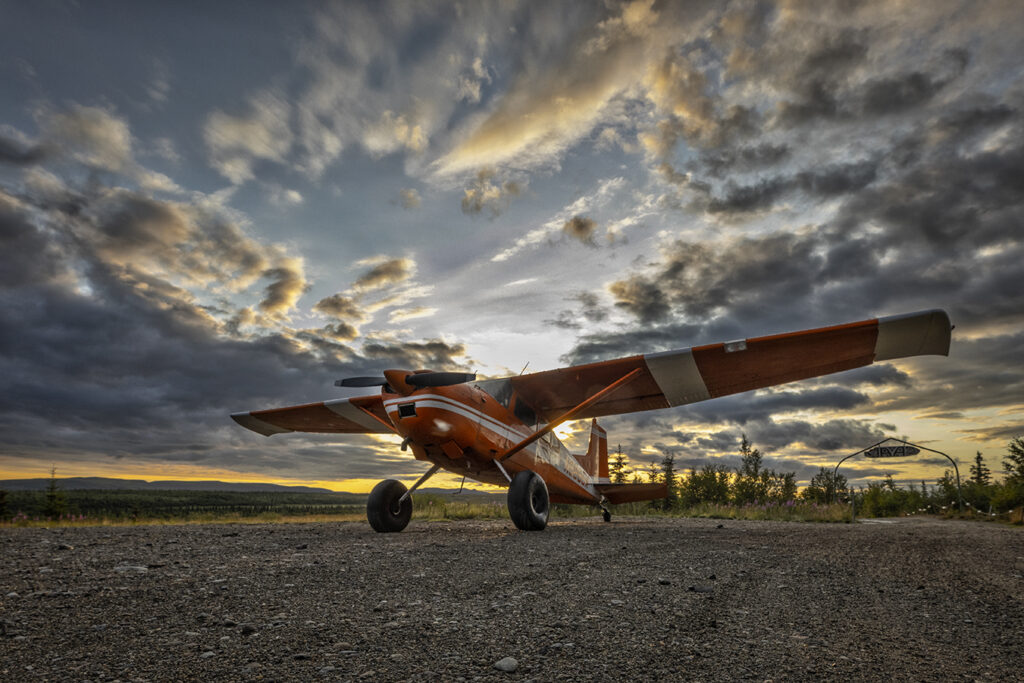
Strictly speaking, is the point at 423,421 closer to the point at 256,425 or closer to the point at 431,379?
the point at 431,379

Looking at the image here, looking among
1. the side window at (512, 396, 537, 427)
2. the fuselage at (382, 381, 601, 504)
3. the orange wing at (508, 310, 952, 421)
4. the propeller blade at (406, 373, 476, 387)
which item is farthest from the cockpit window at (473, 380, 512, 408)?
the propeller blade at (406, 373, 476, 387)

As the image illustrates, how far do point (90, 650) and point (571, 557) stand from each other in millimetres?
3717

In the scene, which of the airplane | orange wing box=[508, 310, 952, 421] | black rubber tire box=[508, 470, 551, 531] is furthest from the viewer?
black rubber tire box=[508, 470, 551, 531]

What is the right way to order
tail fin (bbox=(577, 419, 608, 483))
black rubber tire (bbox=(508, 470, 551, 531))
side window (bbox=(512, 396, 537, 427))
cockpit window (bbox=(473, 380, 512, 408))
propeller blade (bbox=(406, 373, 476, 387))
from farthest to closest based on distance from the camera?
tail fin (bbox=(577, 419, 608, 483)) → side window (bbox=(512, 396, 537, 427)) → cockpit window (bbox=(473, 380, 512, 408)) → black rubber tire (bbox=(508, 470, 551, 531)) → propeller blade (bbox=(406, 373, 476, 387))

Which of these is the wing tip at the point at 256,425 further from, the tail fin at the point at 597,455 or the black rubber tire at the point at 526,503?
the tail fin at the point at 597,455

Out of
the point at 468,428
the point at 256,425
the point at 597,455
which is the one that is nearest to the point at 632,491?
the point at 597,455

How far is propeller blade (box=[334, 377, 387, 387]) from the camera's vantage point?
24.7 feet

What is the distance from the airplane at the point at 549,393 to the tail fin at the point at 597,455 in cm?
326

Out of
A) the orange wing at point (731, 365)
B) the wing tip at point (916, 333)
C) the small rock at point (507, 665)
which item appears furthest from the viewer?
the orange wing at point (731, 365)

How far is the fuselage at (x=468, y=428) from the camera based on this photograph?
716cm

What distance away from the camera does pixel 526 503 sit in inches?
298

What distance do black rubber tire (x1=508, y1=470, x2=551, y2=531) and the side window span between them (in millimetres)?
1499

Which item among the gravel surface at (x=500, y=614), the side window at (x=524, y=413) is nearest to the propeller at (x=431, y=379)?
the side window at (x=524, y=413)

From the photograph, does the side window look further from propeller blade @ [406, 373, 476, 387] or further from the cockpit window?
propeller blade @ [406, 373, 476, 387]
